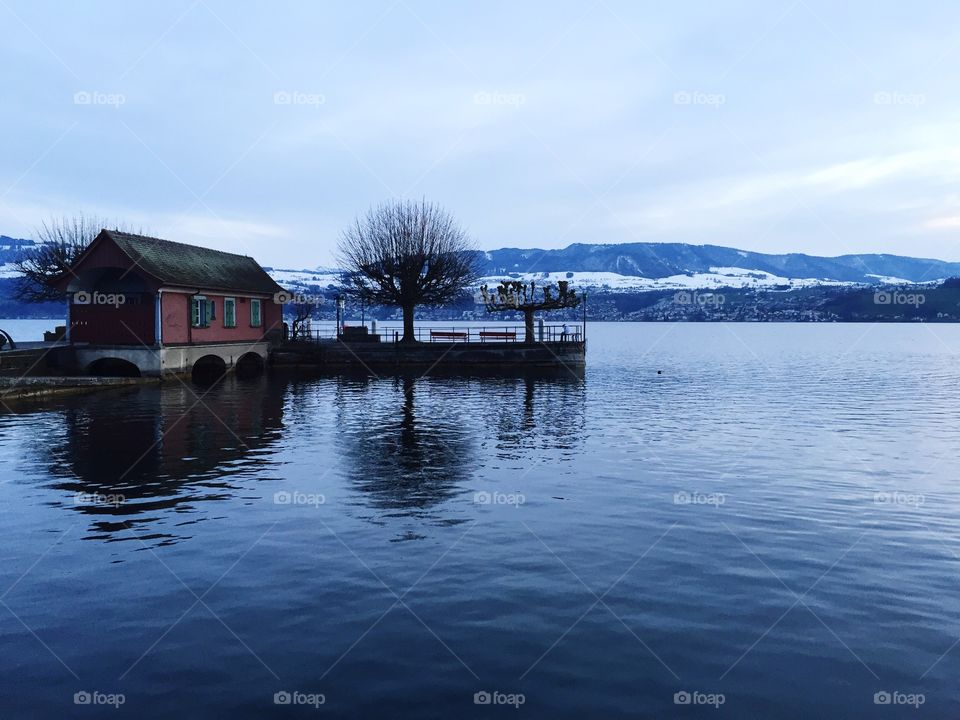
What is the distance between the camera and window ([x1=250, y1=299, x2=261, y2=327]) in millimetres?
56978

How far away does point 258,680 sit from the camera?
8.52 metres

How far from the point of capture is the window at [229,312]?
5266 centimetres

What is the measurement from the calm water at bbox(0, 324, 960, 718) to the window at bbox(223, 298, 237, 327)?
26.5 meters

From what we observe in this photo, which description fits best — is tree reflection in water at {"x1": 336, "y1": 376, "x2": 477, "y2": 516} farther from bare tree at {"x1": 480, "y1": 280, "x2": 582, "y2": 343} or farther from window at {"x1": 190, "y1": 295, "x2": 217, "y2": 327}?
bare tree at {"x1": 480, "y1": 280, "x2": 582, "y2": 343}

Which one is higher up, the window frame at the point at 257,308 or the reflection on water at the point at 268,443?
the window frame at the point at 257,308

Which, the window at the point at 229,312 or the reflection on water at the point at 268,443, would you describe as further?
the window at the point at 229,312

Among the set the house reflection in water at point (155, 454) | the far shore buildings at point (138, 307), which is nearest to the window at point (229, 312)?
the far shore buildings at point (138, 307)

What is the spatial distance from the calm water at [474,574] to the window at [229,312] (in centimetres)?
2652

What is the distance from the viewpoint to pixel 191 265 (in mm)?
51125

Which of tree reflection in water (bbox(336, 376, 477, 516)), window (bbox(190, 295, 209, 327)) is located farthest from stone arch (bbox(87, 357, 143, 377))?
tree reflection in water (bbox(336, 376, 477, 516))

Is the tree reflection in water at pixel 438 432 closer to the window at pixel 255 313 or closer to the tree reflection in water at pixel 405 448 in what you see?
the tree reflection in water at pixel 405 448

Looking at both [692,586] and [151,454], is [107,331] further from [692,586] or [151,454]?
[692,586]

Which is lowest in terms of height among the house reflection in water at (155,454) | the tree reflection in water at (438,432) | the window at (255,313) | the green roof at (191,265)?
the tree reflection in water at (438,432)

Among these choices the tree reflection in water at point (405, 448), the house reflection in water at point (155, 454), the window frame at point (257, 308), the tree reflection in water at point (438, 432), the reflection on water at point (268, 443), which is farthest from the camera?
the window frame at point (257, 308)
